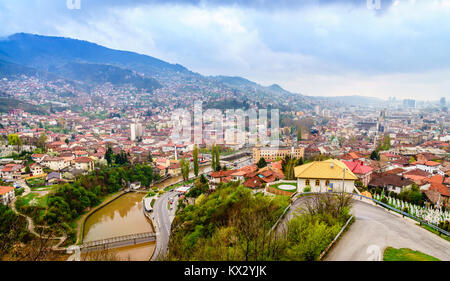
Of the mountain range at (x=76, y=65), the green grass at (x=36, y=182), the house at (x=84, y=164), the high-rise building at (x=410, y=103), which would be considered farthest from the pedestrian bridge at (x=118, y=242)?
the high-rise building at (x=410, y=103)

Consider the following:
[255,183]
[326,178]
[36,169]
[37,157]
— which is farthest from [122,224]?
[37,157]

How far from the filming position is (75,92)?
51.8m

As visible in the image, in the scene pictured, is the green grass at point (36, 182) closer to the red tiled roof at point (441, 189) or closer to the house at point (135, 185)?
the house at point (135, 185)

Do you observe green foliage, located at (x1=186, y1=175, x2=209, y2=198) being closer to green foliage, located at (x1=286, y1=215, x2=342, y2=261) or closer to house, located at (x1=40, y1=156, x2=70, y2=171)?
green foliage, located at (x1=286, y1=215, x2=342, y2=261)

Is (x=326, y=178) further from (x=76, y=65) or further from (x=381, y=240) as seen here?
(x=76, y=65)

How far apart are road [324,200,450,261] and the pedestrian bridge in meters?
5.98

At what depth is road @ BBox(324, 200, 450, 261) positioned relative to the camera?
2467mm

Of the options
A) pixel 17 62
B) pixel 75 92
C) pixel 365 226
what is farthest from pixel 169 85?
pixel 365 226

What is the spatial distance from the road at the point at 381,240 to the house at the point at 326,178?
146cm

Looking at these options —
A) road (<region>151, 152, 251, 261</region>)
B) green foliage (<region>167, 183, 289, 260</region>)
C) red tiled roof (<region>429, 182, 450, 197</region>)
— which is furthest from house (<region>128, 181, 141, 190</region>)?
red tiled roof (<region>429, 182, 450, 197</region>)

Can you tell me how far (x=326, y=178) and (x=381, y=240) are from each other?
7.69 feet

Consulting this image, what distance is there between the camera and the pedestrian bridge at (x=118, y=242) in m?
7.00
